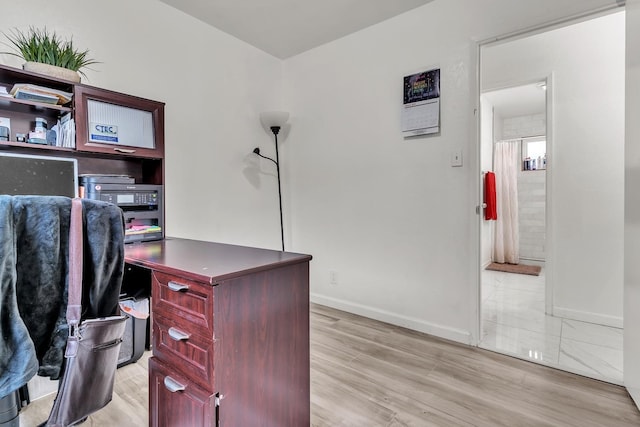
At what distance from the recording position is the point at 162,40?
89.1 inches

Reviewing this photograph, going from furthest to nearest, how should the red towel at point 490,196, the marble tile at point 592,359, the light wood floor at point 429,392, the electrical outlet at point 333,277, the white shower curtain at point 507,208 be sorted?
the white shower curtain at point 507,208 → the red towel at point 490,196 → the electrical outlet at point 333,277 → the marble tile at point 592,359 → the light wood floor at point 429,392

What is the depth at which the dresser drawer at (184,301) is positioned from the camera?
39.7 inches

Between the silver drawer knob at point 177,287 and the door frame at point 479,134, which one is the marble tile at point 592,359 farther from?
→ the silver drawer knob at point 177,287

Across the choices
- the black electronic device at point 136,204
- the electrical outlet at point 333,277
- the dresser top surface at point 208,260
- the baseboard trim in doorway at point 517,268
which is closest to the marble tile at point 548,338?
the baseboard trim in doorway at point 517,268

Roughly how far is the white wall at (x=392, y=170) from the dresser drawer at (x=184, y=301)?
5.93ft

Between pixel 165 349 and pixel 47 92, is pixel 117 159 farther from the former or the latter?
pixel 165 349

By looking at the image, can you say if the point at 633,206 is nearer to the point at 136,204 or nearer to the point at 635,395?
the point at 635,395

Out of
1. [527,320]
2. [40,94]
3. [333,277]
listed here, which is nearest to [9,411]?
[40,94]

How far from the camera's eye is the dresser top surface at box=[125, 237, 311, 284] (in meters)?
1.05

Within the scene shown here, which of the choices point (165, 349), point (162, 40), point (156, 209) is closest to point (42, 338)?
point (165, 349)

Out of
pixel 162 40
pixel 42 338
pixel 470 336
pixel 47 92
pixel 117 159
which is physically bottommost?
pixel 470 336

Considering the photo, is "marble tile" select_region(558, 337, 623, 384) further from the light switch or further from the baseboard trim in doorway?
the baseboard trim in doorway

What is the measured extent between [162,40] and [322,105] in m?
1.37

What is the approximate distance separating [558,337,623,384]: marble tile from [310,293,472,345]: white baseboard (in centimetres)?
57
